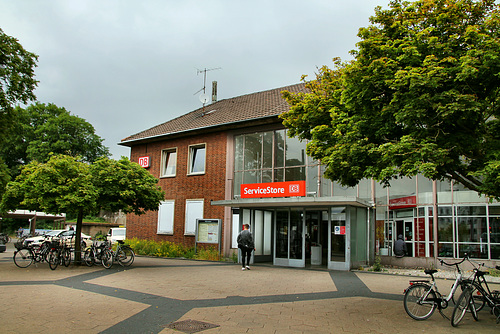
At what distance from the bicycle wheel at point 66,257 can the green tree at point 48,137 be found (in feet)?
91.5

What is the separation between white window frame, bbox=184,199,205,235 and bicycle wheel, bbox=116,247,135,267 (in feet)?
19.4

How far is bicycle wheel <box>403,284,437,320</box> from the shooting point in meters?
6.81

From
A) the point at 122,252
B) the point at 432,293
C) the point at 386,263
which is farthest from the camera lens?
the point at 386,263

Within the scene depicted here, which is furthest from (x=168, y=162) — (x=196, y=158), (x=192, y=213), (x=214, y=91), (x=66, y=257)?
(x=66, y=257)

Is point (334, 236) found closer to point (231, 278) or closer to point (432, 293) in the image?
point (231, 278)

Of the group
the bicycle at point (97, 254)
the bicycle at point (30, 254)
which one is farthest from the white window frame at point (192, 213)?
the bicycle at point (30, 254)

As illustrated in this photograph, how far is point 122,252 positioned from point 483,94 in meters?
12.7

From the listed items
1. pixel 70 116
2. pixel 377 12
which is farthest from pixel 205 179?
pixel 70 116

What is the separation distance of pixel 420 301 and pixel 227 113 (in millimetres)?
17109

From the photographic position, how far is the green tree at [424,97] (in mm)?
6625

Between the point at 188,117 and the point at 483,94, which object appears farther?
the point at 188,117

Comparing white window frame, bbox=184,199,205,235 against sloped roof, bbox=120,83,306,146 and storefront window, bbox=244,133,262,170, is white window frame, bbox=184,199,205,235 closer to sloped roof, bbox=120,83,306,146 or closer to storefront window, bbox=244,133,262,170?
storefront window, bbox=244,133,262,170

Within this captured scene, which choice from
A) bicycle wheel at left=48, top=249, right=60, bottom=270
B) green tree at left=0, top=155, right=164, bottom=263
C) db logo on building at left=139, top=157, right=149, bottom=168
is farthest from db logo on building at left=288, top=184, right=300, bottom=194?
db logo on building at left=139, top=157, right=149, bottom=168

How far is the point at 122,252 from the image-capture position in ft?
48.5
